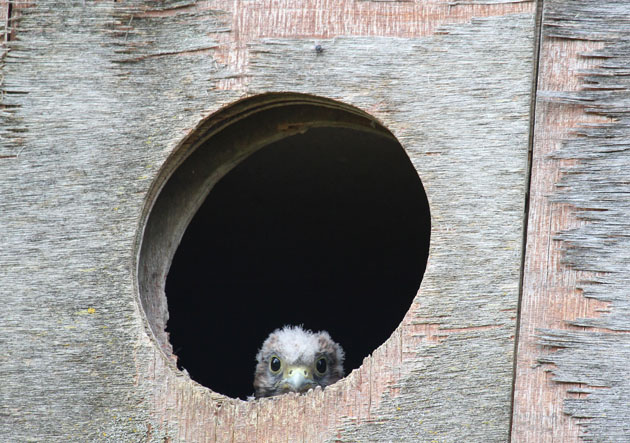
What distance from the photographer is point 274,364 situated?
13.2 ft

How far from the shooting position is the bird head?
151 inches

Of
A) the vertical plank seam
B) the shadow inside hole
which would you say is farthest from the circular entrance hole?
the vertical plank seam

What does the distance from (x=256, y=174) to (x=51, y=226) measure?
A: 1.97 metres

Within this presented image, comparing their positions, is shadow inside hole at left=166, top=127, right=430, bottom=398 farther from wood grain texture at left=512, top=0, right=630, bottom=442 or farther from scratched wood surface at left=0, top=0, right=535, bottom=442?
wood grain texture at left=512, top=0, right=630, bottom=442

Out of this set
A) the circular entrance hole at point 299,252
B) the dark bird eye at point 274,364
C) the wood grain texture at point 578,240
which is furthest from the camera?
the circular entrance hole at point 299,252

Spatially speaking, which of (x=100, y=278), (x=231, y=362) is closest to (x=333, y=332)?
(x=231, y=362)

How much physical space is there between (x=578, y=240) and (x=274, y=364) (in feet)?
6.73

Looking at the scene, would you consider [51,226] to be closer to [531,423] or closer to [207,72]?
[207,72]

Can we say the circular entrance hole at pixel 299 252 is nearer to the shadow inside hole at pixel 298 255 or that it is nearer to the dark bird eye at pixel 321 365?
the shadow inside hole at pixel 298 255

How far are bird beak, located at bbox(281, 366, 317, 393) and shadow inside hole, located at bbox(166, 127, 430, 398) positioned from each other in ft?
3.51

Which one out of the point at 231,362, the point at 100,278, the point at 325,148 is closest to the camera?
the point at 100,278

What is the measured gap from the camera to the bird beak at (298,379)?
3779mm

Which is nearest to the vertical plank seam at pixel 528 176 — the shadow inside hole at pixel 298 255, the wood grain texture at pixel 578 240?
the wood grain texture at pixel 578 240

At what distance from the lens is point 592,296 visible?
227 cm
